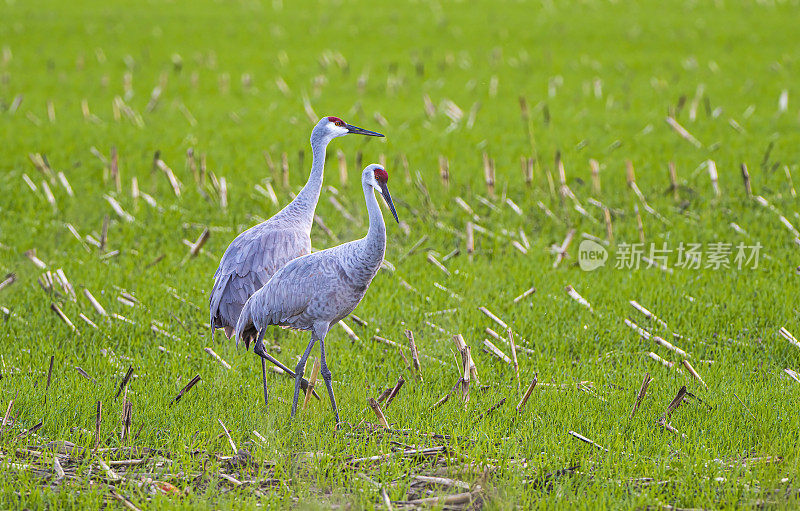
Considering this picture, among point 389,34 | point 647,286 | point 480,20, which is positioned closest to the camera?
point 647,286

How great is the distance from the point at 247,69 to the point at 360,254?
13192mm

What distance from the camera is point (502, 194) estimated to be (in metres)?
10.2

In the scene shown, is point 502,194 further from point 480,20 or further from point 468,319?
point 480,20

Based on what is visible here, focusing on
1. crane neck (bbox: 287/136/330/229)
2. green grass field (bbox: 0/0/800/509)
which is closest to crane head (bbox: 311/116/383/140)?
crane neck (bbox: 287/136/330/229)

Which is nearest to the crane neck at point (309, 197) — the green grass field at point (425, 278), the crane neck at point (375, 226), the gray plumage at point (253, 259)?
the gray plumage at point (253, 259)

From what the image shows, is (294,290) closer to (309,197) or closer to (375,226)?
(375,226)

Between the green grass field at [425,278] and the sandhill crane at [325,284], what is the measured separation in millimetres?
644

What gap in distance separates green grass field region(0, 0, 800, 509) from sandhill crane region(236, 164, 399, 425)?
25.4 inches

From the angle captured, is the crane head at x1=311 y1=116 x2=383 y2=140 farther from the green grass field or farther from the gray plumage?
the green grass field

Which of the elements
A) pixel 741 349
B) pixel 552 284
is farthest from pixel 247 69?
pixel 741 349

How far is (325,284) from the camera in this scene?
5363mm

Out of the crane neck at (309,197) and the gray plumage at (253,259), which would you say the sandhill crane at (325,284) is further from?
the crane neck at (309,197)

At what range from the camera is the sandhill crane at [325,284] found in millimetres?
5145

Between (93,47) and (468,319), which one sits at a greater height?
(93,47)
